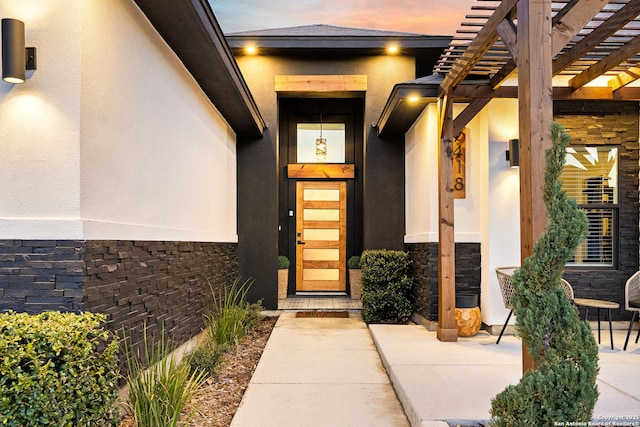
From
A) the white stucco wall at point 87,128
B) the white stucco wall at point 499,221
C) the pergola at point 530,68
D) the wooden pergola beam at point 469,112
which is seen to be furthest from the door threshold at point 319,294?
the white stucco wall at point 87,128

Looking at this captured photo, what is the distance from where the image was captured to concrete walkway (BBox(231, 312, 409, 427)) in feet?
10.2

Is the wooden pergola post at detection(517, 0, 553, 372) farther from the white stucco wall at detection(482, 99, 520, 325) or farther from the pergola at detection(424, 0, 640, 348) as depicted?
the white stucco wall at detection(482, 99, 520, 325)

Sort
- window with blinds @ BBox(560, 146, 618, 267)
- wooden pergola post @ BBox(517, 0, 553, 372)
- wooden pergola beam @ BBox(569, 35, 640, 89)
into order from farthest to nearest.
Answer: window with blinds @ BBox(560, 146, 618, 267) < wooden pergola beam @ BBox(569, 35, 640, 89) < wooden pergola post @ BBox(517, 0, 553, 372)

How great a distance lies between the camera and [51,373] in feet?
6.77

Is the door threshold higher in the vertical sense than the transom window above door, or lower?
lower

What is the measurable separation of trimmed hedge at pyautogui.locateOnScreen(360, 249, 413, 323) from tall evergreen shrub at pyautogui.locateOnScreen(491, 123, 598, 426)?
4.01 m

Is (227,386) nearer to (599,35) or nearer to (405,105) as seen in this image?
(405,105)

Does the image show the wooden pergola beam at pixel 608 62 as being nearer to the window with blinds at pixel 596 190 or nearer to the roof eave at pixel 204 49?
the window with blinds at pixel 596 190

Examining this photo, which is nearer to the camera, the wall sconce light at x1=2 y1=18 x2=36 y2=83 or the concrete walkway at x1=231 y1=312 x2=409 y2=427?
the wall sconce light at x1=2 y1=18 x2=36 y2=83

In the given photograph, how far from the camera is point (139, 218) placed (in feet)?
12.0

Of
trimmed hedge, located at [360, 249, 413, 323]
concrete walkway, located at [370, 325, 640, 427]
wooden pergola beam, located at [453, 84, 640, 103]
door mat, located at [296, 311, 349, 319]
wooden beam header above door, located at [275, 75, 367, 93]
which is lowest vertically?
door mat, located at [296, 311, 349, 319]

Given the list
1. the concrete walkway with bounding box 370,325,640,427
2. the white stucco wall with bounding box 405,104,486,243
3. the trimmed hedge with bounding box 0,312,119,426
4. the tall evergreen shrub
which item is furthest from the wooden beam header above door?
the trimmed hedge with bounding box 0,312,119,426

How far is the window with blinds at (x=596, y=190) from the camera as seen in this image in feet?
18.4

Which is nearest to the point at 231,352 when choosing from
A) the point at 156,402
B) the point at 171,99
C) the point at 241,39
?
the point at 156,402
